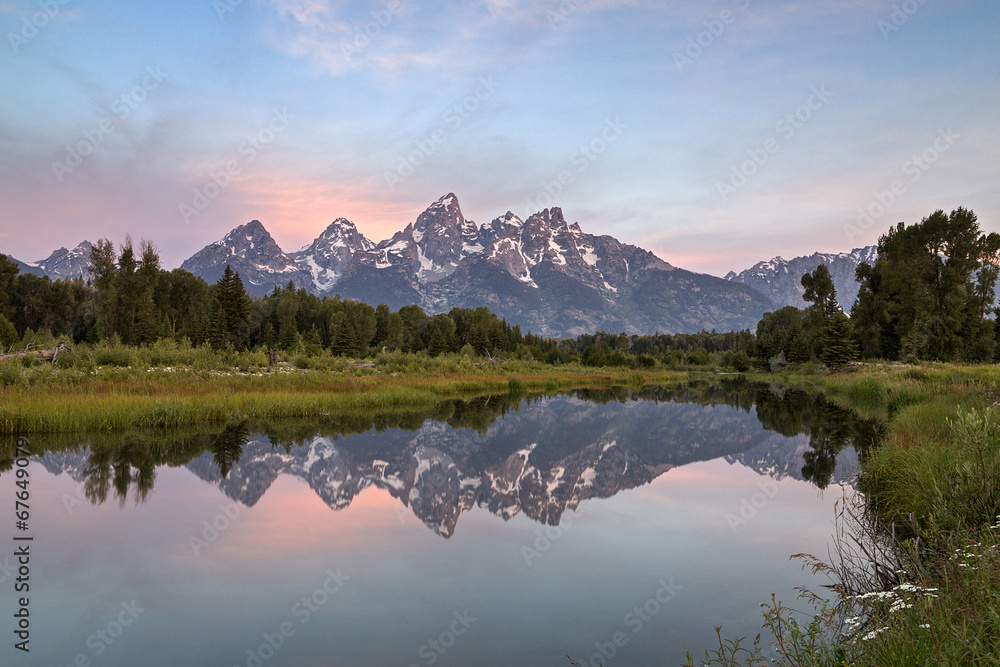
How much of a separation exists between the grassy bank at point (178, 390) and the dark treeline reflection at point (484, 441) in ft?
3.64

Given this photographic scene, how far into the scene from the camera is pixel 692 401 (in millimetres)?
48344

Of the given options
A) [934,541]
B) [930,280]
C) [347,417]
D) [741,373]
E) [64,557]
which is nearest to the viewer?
[934,541]

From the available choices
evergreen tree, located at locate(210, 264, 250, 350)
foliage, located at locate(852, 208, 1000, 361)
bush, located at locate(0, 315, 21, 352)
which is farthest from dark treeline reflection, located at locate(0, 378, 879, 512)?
bush, located at locate(0, 315, 21, 352)

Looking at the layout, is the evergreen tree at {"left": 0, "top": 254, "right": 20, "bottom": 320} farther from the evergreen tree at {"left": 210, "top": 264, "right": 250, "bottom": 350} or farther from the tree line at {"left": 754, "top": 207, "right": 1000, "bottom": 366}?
the tree line at {"left": 754, "top": 207, "right": 1000, "bottom": 366}

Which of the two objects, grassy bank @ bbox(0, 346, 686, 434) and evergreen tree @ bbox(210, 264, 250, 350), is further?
evergreen tree @ bbox(210, 264, 250, 350)

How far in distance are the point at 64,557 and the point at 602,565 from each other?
29.6ft

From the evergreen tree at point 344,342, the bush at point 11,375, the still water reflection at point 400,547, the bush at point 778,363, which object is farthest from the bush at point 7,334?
the bush at point 778,363

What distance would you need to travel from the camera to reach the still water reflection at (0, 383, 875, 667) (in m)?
6.73

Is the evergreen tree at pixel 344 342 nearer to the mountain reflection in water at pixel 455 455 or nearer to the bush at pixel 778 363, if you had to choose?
the mountain reflection in water at pixel 455 455

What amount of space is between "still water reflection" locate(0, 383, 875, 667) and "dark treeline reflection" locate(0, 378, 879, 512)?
0.18 m

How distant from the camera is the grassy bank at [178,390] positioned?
20281 mm

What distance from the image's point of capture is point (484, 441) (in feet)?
77.6

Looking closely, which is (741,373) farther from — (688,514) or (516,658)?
(516,658)

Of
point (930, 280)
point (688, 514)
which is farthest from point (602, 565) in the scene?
point (930, 280)
